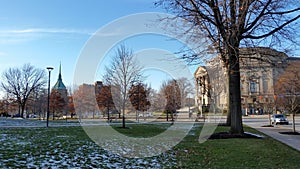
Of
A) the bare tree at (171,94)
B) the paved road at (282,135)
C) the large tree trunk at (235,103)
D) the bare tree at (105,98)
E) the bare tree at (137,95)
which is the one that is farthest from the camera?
the bare tree at (171,94)

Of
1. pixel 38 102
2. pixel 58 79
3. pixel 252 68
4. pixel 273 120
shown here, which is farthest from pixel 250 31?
pixel 58 79

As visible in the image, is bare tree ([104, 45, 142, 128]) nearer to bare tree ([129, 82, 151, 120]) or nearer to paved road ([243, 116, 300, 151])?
bare tree ([129, 82, 151, 120])

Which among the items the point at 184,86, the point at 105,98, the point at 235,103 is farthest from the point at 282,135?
the point at 105,98

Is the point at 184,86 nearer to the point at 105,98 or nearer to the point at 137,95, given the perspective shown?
→ the point at 105,98

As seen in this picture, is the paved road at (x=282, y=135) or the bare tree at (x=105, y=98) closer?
the paved road at (x=282, y=135)

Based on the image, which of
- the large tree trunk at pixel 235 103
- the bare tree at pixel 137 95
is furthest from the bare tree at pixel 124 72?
the large tree trunk at pixel 235 103

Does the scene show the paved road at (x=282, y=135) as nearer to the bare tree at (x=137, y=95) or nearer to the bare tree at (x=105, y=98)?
the bare tree at (x=137, y=95)

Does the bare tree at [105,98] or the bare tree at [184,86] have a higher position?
the bare tree at [184,86]

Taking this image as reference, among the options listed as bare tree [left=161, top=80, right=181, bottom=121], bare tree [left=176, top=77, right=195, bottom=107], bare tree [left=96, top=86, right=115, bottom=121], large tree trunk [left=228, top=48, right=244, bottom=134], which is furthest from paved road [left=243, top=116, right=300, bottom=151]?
bare tree [left=96, top=86, right=115, bottom=121]

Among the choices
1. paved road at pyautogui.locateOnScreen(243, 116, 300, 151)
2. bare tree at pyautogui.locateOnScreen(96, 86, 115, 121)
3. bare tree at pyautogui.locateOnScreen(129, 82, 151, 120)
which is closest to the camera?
paved road at pyautogui.locateOnScreen(243, 116, 300, 151)

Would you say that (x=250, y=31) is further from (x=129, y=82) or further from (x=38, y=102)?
(x=38, y=102)

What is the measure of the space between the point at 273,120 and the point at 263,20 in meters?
22.1

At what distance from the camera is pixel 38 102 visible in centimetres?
5847

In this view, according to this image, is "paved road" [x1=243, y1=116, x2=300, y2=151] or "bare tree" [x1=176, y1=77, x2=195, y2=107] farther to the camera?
"bare tree" [x1=176, y1=77, x2=195, y2=107]
